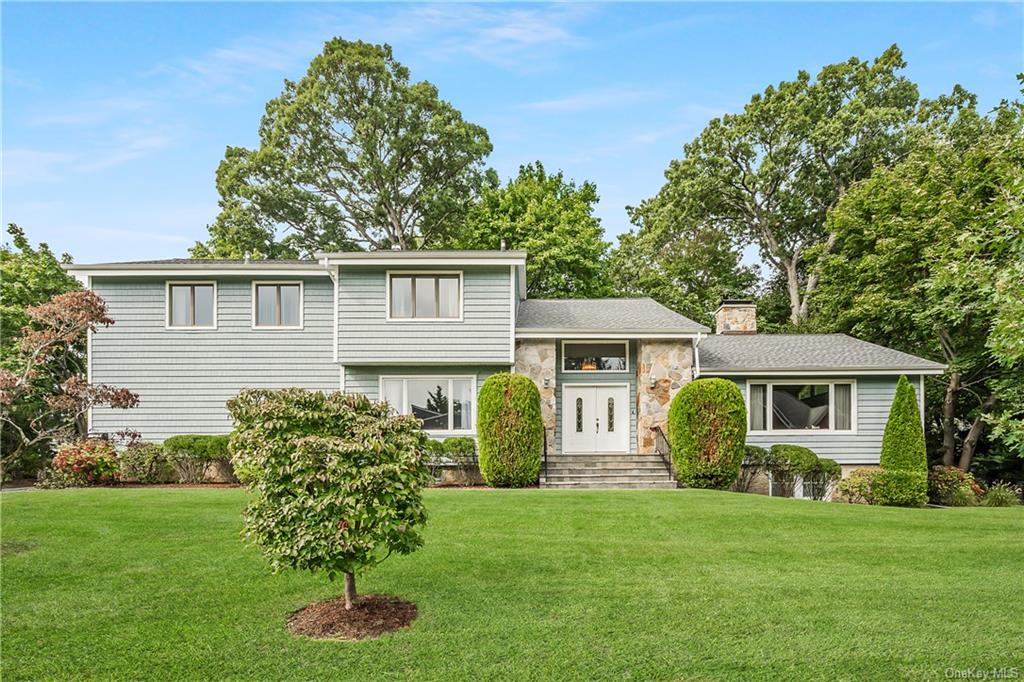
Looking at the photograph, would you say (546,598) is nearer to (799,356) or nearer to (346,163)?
(799,356)

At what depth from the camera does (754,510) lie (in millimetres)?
9844

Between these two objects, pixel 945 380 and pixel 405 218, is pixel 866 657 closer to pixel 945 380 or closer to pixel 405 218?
A: pixel 945 380

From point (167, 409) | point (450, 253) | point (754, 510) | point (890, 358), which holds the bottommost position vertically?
point (754, 510)

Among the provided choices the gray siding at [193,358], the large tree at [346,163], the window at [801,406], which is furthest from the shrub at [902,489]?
the large tree at [346,163]

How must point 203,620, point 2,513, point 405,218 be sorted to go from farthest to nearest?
point 405,218
point 2,513
point 203,620

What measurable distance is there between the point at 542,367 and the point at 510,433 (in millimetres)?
2510

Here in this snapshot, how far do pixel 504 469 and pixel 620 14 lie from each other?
32.5 feet

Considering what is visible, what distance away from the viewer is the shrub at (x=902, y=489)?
40.2 feet

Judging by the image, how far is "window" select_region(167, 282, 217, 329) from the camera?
48.4 ft

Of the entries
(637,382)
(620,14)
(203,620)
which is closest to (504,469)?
(637,382)

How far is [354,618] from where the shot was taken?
16.5 ft

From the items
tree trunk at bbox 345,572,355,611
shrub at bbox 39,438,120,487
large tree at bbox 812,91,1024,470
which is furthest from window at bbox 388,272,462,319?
large tree at bbox 812,91,1024,470

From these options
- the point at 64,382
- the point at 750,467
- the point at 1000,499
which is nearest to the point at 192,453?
the point at 64,382

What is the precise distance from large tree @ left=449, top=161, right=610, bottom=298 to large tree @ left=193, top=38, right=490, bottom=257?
238 cm
